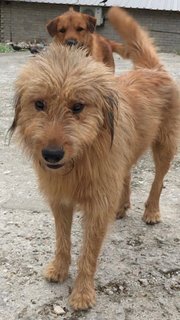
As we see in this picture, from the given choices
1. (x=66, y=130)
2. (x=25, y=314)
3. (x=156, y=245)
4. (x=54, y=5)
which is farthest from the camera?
(x=54, y=5)

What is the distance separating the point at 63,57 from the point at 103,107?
381 millimetres

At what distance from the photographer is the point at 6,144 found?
6148 millimetres

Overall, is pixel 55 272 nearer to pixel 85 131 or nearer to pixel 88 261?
pixel 88 261

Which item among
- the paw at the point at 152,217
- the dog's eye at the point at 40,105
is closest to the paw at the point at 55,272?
the paw at the point at 152,217

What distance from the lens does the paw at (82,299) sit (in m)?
3.27

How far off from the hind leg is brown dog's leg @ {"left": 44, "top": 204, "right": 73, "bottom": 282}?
1098mm

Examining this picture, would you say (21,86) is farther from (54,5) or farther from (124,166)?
(54,5)

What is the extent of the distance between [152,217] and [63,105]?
207cm

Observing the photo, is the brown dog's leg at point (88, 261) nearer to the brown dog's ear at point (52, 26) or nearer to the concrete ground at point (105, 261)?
the concrete ground at point (105, 261)

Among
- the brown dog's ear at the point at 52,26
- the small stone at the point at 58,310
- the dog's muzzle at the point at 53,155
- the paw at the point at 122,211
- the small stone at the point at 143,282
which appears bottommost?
the paw at the point at 122,211

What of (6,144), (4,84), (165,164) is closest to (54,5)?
(4,84)

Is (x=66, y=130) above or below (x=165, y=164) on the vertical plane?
above

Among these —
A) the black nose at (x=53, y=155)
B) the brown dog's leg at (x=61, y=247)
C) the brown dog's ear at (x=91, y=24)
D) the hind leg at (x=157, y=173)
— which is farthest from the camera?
the brown dog's ear at (x=91, y=24)

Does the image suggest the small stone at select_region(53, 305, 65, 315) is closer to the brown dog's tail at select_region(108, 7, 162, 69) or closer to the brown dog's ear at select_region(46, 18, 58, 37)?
the brown dog's tail at select_region(108, 7, 162, 69)
